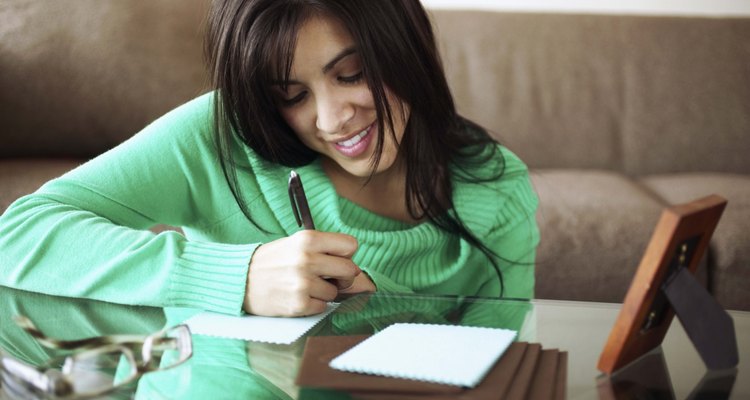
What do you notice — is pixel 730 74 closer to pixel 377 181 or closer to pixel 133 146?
pixel 377 181

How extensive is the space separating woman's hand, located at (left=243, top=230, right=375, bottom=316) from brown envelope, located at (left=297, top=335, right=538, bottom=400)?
15 centimetres

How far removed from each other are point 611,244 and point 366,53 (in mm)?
894

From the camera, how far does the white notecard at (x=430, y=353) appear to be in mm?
572

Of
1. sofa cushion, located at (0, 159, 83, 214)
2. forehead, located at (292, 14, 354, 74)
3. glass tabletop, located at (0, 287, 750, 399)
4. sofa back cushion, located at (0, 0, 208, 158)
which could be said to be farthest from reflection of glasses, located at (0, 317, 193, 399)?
sofa back cushion, located at (0, 0, 208, 158)

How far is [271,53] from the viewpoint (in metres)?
0.90

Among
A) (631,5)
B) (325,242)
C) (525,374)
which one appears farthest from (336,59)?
(631,5)

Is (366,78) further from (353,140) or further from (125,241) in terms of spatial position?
(125,241)

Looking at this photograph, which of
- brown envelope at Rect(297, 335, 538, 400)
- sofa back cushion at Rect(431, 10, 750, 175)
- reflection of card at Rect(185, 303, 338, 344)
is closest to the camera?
brown envelope at Rect(297, 335, 538, 400)

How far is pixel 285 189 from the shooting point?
3.56 feet

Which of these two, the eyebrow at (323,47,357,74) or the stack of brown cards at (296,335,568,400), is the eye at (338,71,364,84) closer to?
the eyebrow at (323,47,357,74)

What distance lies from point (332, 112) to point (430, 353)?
0.38 meters

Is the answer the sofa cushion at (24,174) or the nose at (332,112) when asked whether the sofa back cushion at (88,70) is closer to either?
the sofa cushion at (24,174)

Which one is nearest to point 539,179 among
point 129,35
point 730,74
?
point 730,74

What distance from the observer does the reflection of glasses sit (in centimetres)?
57
